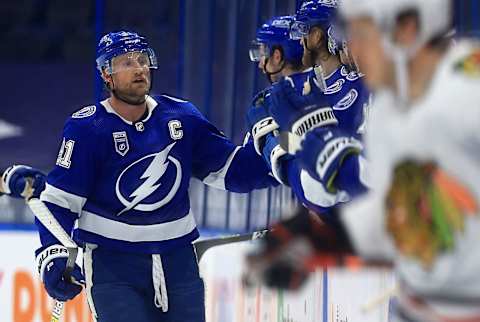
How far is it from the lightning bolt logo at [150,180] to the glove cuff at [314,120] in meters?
1.02

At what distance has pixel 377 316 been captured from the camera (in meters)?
3.69

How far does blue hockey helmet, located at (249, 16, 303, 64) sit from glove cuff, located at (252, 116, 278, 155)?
0.17 metres

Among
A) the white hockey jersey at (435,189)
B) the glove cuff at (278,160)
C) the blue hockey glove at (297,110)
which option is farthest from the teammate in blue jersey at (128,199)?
→ the white hockey jersey at (435,189)

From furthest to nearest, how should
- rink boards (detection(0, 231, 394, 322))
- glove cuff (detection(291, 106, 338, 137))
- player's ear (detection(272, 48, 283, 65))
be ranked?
rink boards (detection(0, 231, 394, 322)) < player's ear (detection(272, 48, 283, 65)) < glove cuff (detection(291, 106, 338, 137))

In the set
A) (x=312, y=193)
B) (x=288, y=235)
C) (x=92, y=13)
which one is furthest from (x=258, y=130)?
(x=92, y=13)

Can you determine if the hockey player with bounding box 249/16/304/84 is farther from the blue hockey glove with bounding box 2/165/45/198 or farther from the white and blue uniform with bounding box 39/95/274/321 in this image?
the blue hockey glove with bounding box 2/165/45/198

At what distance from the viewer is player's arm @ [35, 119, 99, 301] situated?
3463mm

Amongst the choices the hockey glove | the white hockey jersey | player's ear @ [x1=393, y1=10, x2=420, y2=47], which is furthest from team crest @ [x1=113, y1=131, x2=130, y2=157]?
player's ear @ [x1=393, y1=10, x2=420, y2=47]

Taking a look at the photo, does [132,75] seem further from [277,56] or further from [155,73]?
[155,73]

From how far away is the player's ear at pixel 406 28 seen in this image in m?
1.85

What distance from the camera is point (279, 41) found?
3.30m

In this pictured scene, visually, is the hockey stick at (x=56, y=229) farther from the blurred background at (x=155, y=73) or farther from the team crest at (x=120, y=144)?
the blurred background at (x=155, y=73)

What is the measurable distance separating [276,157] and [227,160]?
0.64 meters

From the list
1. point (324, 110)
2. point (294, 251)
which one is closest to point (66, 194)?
point (324, 110)
